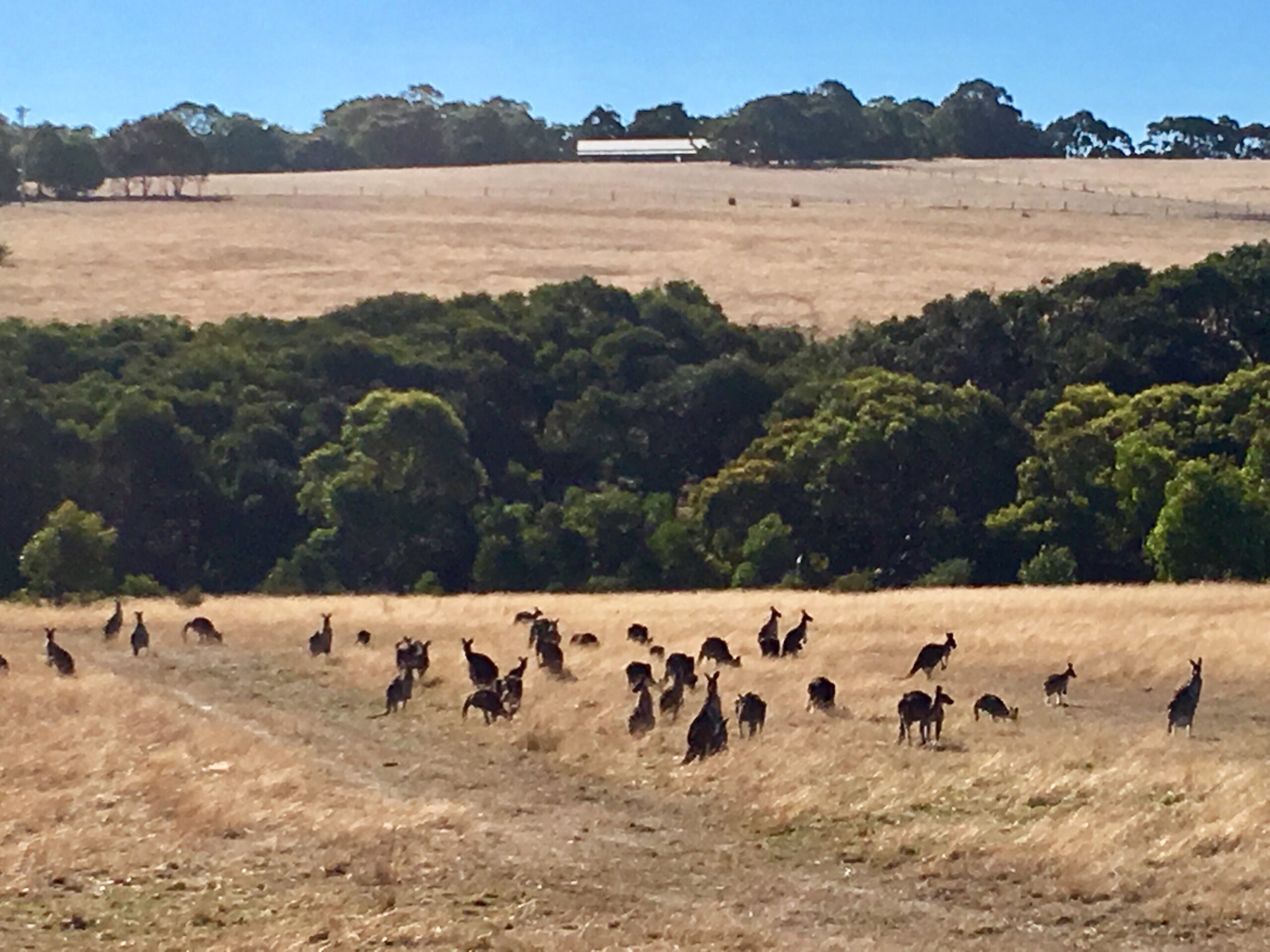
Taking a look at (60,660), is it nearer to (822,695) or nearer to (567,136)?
(822,695)

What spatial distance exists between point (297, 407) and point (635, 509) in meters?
12.1

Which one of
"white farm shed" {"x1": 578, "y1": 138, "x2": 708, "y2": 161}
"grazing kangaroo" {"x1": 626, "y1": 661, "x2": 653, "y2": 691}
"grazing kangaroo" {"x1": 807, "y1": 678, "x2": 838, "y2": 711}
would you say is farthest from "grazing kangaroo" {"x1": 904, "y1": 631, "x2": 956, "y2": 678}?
"white farm shed" {"x1": 578, "y1": 138, "x2": 708, "y2": 161}

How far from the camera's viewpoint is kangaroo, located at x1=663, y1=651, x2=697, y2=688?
2189 cm

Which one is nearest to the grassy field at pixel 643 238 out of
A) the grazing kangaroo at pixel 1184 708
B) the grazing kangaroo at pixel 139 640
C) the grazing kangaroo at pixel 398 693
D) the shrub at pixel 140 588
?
the shrub at pixel 140 588

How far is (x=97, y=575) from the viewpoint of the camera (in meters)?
42.3

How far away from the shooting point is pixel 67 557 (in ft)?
137

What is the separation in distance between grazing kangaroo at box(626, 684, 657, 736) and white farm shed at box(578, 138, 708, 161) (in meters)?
114

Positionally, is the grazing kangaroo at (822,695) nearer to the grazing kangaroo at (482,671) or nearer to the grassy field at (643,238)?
the grazing kangaroo at (482,671)

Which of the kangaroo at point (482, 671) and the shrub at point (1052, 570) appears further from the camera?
the shrub at point (1052, 570)

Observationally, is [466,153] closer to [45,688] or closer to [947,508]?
[947,508]

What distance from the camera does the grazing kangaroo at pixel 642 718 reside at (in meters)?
19.3

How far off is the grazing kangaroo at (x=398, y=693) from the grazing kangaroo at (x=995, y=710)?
23.0ft

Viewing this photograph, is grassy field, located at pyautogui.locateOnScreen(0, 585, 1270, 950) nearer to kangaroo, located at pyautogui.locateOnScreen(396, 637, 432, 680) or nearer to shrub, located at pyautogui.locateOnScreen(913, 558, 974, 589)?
kangaroo, located at pyautogui.locateOnScreen(396, 637, 432, 680)

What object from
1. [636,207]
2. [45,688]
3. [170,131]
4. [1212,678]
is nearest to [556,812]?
[45,688]
